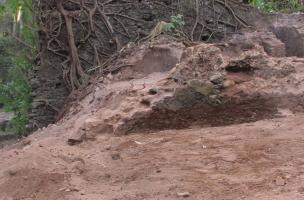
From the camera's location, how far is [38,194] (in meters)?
3.99

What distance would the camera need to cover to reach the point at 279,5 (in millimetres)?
10539

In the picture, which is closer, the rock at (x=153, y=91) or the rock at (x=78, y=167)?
the rock at (x=78, y=167)

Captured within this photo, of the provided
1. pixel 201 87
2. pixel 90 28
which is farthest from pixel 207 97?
pixel 90 28

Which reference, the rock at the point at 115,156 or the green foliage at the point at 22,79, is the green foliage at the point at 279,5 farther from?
the rock at the point at 115,156

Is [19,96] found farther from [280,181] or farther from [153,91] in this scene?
[280,181]

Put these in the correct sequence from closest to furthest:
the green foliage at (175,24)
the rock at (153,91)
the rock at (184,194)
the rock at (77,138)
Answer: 1. the rock at (184,194)
2. the rock at (77,138)
3. the rock at (153,91)
4. the green foliage at (175,24)

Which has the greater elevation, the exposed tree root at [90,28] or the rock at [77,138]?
the exposed tree root at [90,28]

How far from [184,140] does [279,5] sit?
6.50m

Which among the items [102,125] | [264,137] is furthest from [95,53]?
[264,137]

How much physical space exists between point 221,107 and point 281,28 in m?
3.58

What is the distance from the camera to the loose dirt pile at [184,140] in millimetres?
3795

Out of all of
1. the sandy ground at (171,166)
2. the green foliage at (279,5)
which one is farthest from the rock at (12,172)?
the green foliage at (279,5)

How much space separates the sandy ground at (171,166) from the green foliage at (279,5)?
5342 mm

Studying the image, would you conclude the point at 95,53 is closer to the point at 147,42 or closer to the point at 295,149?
the point at 147,42
